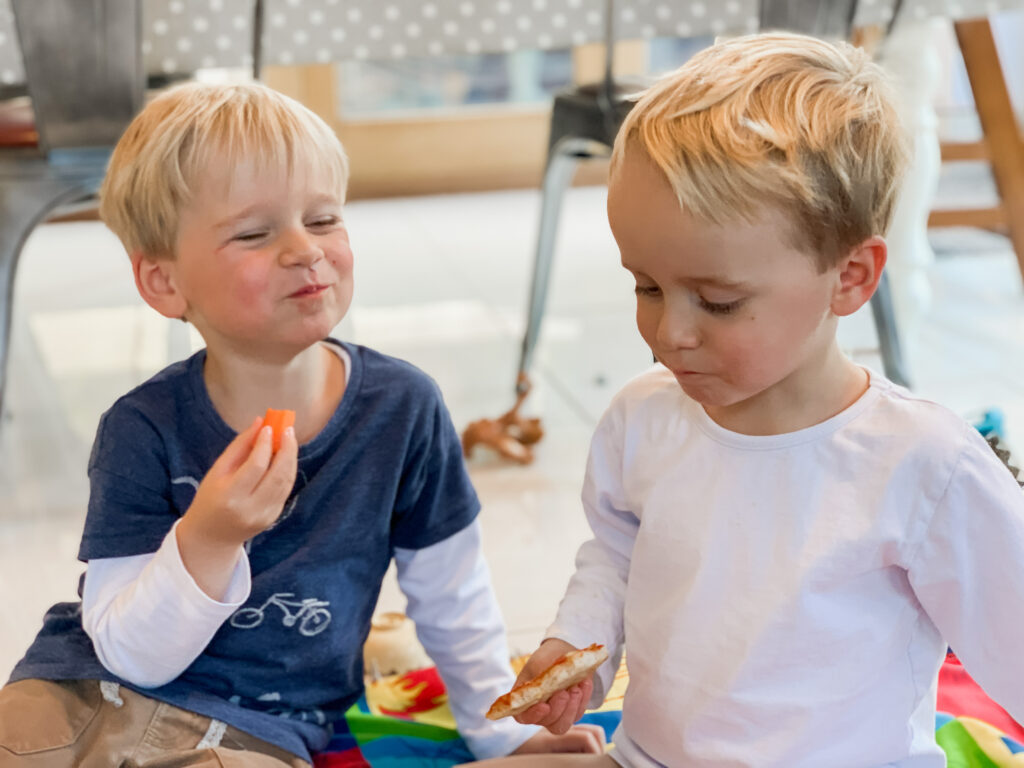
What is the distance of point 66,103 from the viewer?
61.4 inches

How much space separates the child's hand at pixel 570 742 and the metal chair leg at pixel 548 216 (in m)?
0.96

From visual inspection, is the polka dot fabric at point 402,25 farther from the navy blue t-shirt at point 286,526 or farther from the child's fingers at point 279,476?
the child's fingers at point 279,476

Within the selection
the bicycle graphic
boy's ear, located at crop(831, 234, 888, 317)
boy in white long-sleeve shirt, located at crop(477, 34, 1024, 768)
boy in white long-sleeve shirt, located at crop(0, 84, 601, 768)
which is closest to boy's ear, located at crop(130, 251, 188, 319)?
boy in white long-sleeve shirt, located at crop(0, 84, 601, 768)

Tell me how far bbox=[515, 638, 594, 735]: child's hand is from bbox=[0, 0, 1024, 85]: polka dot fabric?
1027 millimetres

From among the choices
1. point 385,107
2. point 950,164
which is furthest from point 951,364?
point 385,107

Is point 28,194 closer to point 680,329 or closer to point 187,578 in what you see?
point 187,578

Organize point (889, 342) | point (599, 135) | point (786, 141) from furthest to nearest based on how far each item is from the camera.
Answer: point (889, 342)
point (599, 135)
point (786, 141)

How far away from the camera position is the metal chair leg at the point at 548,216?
1.85 meters

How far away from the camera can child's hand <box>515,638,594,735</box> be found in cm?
86

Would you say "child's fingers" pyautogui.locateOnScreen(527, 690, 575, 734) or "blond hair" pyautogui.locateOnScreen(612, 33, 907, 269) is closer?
"blond hair" pyautogui.locateOnScreen(612, 33, 907, 269)

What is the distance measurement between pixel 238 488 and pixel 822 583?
416 millimetres

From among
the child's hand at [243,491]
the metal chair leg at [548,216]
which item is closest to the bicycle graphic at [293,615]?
the child's hand at [243,491]

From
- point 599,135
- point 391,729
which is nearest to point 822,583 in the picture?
point 391,729

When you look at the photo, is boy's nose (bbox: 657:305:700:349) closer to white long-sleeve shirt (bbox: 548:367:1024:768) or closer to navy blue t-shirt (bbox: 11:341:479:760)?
white long-sleeve shirt (bbox: 548:367:1024:768)
